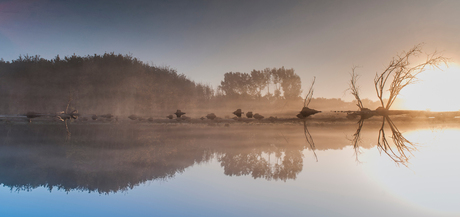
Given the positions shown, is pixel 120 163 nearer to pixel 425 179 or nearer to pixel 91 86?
pixel 425 179

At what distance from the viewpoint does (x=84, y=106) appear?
1406 cm

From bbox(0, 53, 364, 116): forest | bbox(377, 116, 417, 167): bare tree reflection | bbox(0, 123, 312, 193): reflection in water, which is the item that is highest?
bbox(0, 53, 364, 116): forest

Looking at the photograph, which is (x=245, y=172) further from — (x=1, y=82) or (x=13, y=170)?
(x=1, y=82)

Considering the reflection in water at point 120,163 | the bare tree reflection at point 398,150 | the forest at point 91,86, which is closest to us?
the reflection in water at point 120,163

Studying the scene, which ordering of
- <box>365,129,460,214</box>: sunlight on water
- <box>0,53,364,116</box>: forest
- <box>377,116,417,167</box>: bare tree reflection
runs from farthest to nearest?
<box>0,53,364,116</box>: forest
<box>377,116,417,167</box>: bare tree reflection
<box>365,129,460,214</box>: sunlight on water

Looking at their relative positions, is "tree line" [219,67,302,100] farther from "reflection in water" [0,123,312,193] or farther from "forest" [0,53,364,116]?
"reflection in water" [0,123,312,193]

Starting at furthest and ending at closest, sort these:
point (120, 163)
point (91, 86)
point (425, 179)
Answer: point (91, 86) < point (120, 163) < point (425, 179)

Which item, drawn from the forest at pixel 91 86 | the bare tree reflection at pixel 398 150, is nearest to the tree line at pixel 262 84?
the forest at pixel 91 86

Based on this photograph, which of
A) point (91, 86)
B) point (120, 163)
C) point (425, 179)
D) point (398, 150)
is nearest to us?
point (425, 179)

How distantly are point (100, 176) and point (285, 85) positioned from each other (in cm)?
2250

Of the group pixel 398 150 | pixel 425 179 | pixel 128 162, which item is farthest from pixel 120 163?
pixel 398 150

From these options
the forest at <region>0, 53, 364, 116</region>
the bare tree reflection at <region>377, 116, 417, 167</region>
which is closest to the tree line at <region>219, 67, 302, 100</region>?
the forest at <region>0, 53, 364, 116</region>

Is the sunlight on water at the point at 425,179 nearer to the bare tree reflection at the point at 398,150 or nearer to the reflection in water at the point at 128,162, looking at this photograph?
the bare tree reflection at the point at 398,150

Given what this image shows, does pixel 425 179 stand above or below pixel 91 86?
below
